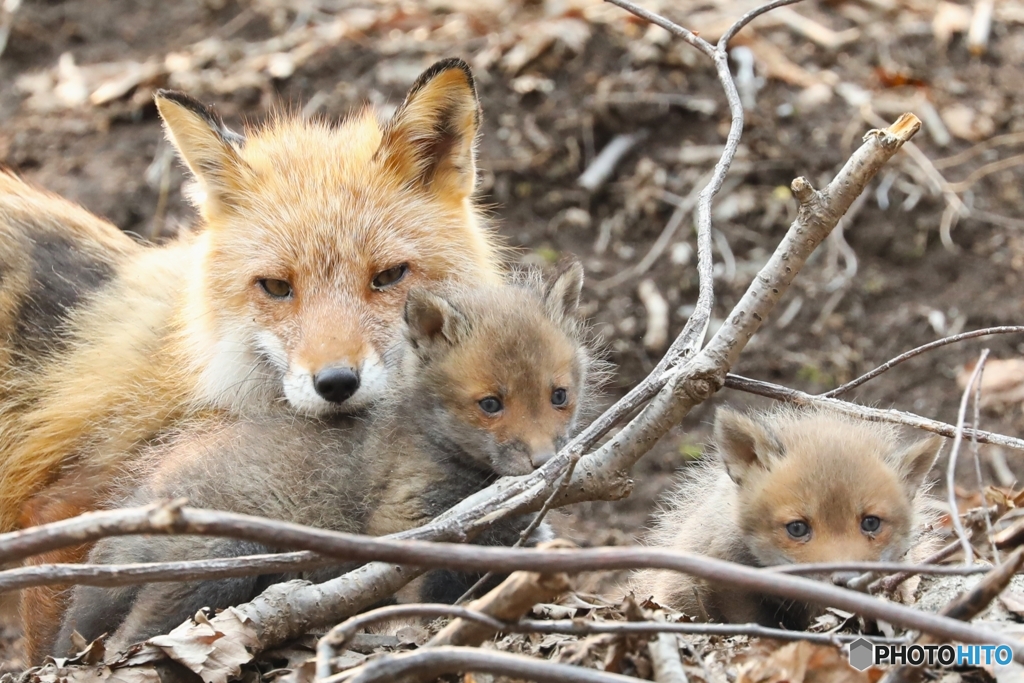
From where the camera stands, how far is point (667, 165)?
8.82 metres

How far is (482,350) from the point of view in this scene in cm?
437

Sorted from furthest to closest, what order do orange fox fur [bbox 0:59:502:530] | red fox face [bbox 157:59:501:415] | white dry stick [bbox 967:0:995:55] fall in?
white dry stick [bbox 967:0:995:55]
orange fox fur [bbox 0:59:502:530]
red fox face [bbox 157:59:501:415]

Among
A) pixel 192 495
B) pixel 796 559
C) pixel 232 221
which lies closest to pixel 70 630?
pixel 192 495

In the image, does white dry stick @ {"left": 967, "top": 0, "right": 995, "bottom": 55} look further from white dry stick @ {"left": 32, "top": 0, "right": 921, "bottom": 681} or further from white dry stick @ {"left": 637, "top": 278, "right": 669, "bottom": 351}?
white dry stick @ {"left": 32, "top": 0, "right": 921, "bottom": 681}

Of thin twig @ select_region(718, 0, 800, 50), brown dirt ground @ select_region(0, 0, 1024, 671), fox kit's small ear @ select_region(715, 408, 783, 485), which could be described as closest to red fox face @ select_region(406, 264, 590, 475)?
fox kit's small ear @ select_region(715, 408, 783, 485)

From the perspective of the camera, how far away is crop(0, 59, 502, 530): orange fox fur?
486 cm

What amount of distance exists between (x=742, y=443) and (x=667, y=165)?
4.81m

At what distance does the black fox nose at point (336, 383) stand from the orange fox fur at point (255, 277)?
78 millimetres

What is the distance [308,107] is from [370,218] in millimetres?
4442

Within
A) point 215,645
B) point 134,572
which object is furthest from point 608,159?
point 134,572

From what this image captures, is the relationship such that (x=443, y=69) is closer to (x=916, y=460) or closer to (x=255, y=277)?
(x=255, y=277)

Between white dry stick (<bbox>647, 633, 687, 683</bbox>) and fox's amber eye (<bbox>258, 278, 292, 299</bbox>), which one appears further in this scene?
fox's amber eye (<bbox>258, 278, 292, 299</bbox>)

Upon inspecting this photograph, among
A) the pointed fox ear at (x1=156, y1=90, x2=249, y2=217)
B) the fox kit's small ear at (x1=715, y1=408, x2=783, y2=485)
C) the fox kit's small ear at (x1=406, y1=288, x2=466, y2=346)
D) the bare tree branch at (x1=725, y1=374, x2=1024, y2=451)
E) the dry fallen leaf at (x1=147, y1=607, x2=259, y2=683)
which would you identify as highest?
the pointed fox ear at (x1=156, y1=90, x2=249, y2=217)

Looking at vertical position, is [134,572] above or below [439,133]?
below
